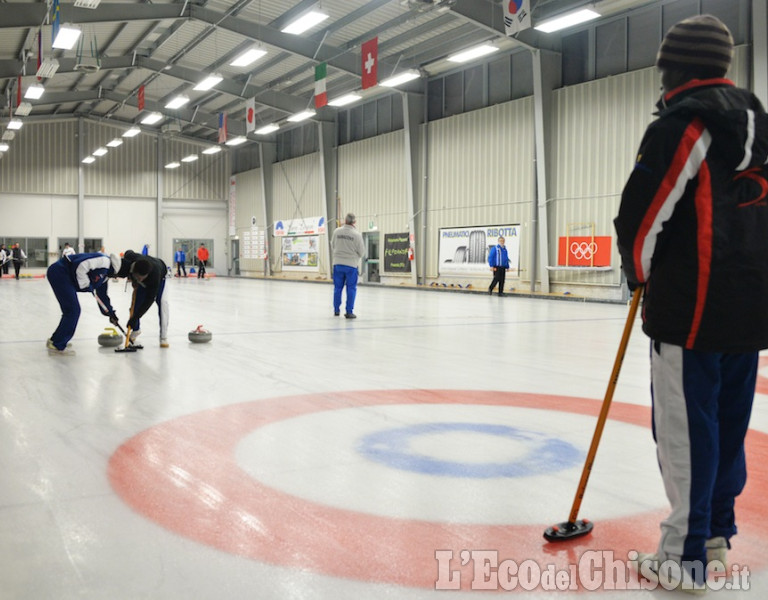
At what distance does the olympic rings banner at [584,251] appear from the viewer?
19.6 meters

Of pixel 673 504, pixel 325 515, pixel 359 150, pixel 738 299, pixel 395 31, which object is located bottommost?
pixel 325 515

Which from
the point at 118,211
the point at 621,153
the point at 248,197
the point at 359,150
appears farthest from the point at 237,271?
the point at 621,153

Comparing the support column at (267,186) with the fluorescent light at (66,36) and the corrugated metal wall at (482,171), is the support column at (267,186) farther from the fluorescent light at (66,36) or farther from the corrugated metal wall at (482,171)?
the fluorescent light at (66,36)

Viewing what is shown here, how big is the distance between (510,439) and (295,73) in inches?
1031

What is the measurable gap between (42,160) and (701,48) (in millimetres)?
40643

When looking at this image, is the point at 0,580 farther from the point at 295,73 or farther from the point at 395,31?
the point at 295,73

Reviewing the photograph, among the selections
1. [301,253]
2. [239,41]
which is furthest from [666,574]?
[301,253]

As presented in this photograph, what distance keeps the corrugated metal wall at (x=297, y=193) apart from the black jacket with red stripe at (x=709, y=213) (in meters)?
30.1

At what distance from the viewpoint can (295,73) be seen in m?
28.0

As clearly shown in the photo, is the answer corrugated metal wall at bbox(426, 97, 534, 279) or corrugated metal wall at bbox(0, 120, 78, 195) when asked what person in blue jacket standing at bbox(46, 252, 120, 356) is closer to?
corrugated metal wall at bbox(426, 97, 534, 279)

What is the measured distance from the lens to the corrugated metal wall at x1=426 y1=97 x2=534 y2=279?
22.2 meters

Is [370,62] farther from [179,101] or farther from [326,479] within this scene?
[326,479]

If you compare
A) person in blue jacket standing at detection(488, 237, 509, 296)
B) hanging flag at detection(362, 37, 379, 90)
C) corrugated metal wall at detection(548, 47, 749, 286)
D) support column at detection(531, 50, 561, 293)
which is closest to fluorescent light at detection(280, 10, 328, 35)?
hanging flag at detection(362, 37, 379, 90)

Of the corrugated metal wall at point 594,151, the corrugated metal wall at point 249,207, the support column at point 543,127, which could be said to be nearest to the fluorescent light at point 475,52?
the support column at point 543,127
